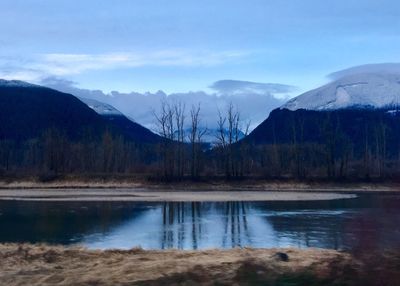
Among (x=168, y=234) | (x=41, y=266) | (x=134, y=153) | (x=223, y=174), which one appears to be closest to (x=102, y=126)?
(x=134, y=153)

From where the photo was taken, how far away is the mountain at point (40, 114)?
16300 centimetres

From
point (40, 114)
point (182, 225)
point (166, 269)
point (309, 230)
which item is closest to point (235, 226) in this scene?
point (182, 225)

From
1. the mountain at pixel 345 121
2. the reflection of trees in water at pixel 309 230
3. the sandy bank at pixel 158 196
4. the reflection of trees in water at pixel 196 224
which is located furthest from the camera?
the mountain at pixel 345 121

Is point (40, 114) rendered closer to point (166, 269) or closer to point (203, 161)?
point (203, 161)

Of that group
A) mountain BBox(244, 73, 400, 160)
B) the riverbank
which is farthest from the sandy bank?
mountain BBox(244, 73, 400, 160)

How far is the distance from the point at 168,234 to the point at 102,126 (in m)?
144

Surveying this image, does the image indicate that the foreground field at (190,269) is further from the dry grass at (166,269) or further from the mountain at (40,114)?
the mountain at (40,114)

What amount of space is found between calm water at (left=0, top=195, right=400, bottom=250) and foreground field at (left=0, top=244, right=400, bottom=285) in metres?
1.34

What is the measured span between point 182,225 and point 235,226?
8.17ft

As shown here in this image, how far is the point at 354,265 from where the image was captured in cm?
1088

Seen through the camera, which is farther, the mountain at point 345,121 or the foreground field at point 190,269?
the mountain at point 345,121

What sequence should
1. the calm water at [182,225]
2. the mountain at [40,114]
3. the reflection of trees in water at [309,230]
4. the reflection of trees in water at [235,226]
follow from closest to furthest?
the reflection of trees in water at [309,230] < the calm water at [182,225] < the reflection of trees in water at [235,226] < the mountain at [40,114]

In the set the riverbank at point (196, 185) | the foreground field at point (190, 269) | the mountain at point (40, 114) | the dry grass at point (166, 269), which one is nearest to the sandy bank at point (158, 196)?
the riverbank at point (196, 185)

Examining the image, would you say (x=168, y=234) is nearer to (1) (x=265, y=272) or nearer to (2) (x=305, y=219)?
(2) (x=305, y=219)
